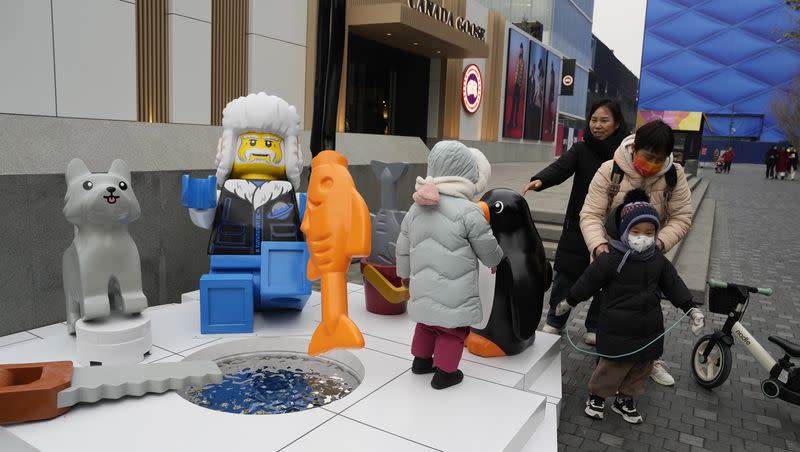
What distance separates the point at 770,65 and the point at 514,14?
2946cm

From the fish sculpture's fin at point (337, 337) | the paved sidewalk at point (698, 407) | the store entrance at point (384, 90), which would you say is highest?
the store entrance at point (384, 90)

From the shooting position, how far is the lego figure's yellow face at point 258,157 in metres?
3.76

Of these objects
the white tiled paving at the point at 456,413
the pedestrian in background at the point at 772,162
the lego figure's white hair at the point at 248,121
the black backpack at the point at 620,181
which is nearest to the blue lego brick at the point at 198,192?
the lego figure's white hair at the point at 248,121

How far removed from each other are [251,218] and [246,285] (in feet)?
1.60

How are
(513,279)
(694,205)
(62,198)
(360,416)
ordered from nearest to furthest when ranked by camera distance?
(360,416) → (513,279) → (62,198) → (694,205)

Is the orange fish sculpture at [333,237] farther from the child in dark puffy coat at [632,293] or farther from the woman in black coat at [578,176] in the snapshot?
the woman in black coat at [578,176]

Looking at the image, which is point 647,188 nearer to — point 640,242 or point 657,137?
point 657,137

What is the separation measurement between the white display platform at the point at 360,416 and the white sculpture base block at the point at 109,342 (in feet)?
0.53

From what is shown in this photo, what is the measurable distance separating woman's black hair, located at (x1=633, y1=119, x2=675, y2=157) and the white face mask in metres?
0.53

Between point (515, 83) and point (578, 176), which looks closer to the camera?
point (578, 176)

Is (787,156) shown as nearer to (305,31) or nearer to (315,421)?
(305,31)

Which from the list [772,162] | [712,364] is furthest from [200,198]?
[772,162]

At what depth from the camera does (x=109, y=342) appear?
9.76ft

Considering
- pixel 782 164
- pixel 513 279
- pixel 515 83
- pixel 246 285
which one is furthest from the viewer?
pixel 782 164
